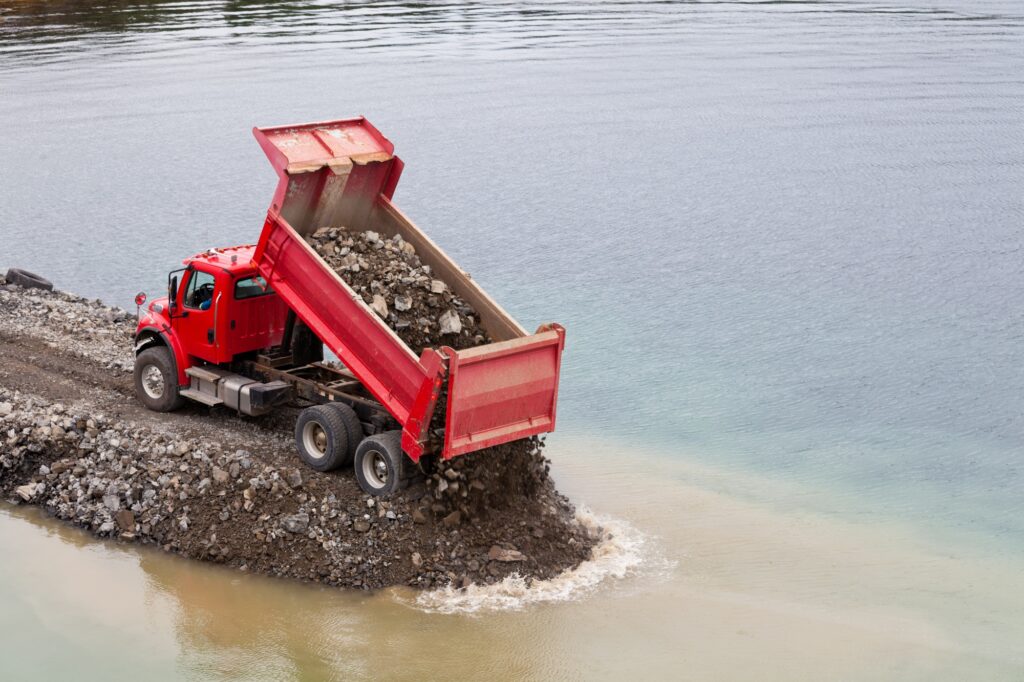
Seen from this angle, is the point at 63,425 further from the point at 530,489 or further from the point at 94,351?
the point at 530,489

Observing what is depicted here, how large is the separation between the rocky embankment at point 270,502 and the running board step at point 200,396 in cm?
29

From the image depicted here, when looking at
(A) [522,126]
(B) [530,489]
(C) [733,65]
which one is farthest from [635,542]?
(C) [733,65]

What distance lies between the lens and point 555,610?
10969 mm

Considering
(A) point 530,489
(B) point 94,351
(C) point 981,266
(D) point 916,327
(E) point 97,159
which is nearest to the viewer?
(A) point 530,489

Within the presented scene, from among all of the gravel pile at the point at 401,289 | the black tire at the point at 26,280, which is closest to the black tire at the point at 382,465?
the gravel pile at the point at 401,289

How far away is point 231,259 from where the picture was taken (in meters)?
13.6

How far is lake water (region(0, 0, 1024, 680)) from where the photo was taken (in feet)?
35.5

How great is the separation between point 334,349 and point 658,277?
10150 mm

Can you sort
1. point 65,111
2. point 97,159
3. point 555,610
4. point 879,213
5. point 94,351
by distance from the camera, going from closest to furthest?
point 555,610 < point 94,351 < point 879,213 < point 97,159 < point 65,111

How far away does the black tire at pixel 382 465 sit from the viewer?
1162 centimetres

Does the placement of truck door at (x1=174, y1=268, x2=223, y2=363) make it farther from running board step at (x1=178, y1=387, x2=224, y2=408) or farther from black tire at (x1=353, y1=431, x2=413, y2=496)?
black tire at (x1=353, y1=431, x2=413, y2=496)

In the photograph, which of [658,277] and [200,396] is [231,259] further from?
[658,277]

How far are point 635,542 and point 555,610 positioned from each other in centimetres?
170

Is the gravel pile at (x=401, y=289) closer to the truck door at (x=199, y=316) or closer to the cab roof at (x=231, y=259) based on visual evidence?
the cab roof at (x=231, y=259)
